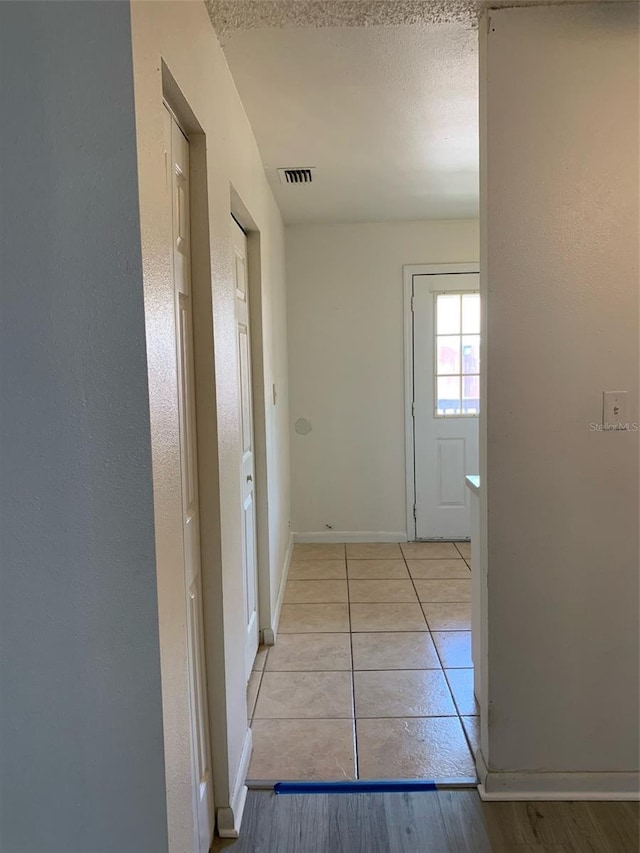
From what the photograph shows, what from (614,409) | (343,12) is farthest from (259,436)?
(343,12)

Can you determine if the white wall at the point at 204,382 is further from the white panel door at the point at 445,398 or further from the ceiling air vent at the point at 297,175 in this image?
the white panel door at the point at 445,398

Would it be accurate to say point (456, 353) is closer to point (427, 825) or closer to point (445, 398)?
point (445, 398)

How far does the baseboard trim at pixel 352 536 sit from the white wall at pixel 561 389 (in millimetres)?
2664

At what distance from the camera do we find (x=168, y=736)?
1165 millimetres

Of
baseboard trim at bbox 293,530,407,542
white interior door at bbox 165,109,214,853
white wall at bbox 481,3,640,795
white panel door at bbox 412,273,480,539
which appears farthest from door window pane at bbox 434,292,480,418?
white interior door at bbox 165,109,214,853

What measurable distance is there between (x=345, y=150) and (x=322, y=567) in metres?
2.63

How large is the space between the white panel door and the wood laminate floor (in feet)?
8.82

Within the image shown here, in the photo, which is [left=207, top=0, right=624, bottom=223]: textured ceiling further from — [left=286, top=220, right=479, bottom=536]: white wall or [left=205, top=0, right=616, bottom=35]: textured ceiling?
[left=286, top=220, right=479, bottom=536]: white wall

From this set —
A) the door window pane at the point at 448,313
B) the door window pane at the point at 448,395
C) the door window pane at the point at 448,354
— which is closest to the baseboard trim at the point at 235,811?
the door window pane at the point at 448,395

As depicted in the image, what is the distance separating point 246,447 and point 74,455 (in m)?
1.57

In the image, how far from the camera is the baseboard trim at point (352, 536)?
452 centimetres

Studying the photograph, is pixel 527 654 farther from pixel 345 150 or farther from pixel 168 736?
pixel 345 150

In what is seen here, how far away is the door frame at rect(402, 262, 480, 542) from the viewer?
4.29 metres

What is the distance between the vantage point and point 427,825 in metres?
1.75
